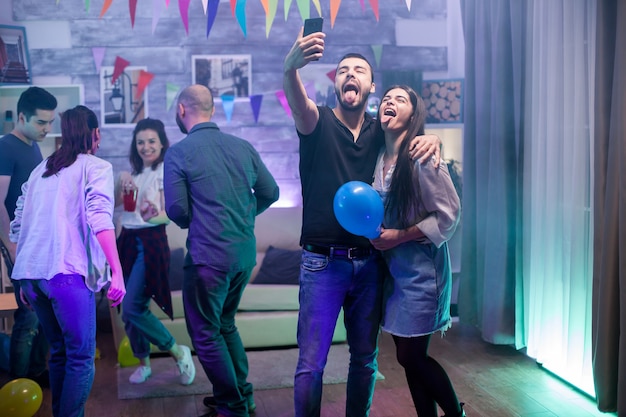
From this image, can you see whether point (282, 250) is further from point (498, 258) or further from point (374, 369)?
point (374, 369)

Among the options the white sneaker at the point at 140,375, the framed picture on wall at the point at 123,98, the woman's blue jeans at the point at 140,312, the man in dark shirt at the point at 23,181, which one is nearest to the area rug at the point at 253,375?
the white sneaker at the point at 140,375

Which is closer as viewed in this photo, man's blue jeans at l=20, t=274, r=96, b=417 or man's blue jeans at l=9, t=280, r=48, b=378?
man's blue jeans at l=20, t=274, r=96, b=417

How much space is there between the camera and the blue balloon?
203 cm

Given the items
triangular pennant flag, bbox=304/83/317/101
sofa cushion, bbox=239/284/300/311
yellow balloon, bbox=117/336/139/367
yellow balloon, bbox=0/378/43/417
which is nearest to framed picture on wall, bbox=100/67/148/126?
triangular pennant flag, bbox=304/83/317/101

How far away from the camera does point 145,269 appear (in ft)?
11.0

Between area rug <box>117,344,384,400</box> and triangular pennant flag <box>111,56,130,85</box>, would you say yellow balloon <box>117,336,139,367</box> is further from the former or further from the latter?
triangular pennant flag <box>111,56,130,85</box>

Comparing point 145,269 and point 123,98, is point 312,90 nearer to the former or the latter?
point 123,98

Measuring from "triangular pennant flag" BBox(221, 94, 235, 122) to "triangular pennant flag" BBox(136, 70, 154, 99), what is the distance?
51cm

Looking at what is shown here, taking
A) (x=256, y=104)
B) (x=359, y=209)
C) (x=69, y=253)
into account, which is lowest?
(x=69, y=253)

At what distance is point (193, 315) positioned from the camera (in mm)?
2664

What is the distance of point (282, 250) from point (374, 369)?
2.18 m

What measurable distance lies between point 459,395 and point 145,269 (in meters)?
1.63

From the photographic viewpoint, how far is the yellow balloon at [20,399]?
2750 mm

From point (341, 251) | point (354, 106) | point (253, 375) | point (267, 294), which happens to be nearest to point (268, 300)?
point (267, 294)
